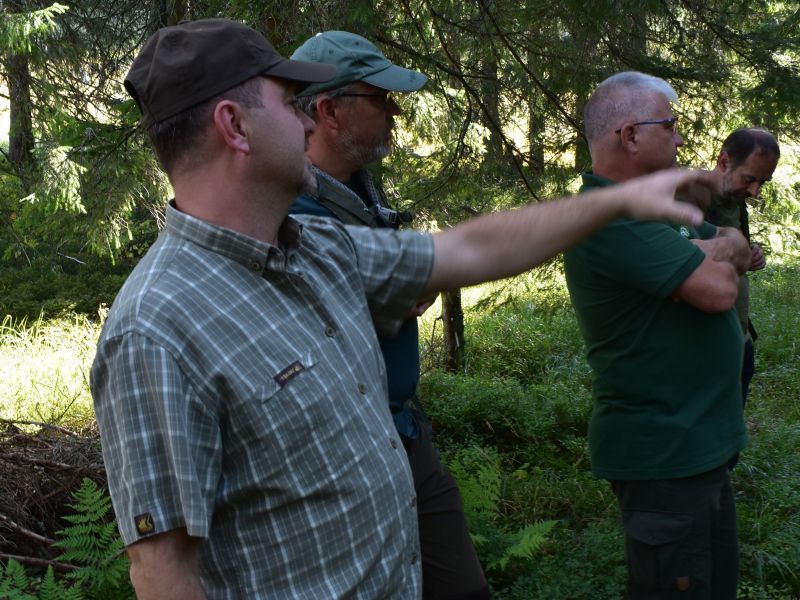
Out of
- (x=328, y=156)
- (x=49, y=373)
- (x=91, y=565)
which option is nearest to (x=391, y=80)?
(x=328, y=156)

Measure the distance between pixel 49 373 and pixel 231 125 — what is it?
6935 mm

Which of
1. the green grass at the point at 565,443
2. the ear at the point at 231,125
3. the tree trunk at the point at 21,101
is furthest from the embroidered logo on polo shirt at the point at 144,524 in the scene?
the tree trunk at the point at 21,101

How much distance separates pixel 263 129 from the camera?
1791 mm

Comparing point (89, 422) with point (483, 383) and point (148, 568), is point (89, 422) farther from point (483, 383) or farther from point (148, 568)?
point (148, 568)

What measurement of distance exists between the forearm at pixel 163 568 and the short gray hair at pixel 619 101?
87.4 inches

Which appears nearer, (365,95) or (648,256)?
(648,256)

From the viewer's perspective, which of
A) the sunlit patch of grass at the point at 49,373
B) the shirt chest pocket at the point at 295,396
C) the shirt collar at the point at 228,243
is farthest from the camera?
the sunlit patch of grass at the point at 49,373

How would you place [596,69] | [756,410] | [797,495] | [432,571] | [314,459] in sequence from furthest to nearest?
[756,410] → [596,69] → [797,495] → [432,571] → [314,459]

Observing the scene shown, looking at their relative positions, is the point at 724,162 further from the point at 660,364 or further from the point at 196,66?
the point at 196,66

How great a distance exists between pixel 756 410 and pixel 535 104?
3.06 m

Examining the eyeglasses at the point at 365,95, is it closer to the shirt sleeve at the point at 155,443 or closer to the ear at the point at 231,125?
the ear at the point at 231,125

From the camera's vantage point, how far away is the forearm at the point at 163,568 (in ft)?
5.07

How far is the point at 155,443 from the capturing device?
1.54 m

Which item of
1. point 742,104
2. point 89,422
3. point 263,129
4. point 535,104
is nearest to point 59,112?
point 89,422
